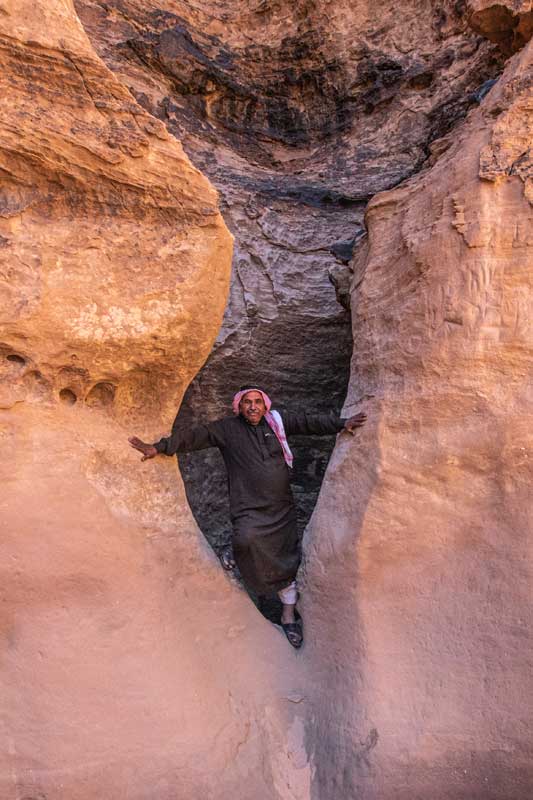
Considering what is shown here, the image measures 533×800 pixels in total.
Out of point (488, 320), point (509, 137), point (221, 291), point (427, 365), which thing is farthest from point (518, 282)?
point (221, 291)

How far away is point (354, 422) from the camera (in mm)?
3301

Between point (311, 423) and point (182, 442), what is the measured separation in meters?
0.74

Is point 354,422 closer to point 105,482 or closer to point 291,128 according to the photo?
point 105,482

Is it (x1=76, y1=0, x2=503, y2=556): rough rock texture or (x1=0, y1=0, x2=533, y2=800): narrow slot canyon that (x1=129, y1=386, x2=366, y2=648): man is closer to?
(x1=0, y1=0, x2=533, y2=800): narrow slot canyon

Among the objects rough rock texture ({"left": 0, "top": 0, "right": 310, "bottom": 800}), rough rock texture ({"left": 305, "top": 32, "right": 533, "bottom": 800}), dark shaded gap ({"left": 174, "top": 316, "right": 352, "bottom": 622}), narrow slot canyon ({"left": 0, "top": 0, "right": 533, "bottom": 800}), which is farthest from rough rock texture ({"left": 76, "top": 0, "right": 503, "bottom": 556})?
rough rock texture ({"left": 0, "top": 0, "right": 310, "bottom": 800})

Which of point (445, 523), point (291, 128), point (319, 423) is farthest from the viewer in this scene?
point (291, 128)

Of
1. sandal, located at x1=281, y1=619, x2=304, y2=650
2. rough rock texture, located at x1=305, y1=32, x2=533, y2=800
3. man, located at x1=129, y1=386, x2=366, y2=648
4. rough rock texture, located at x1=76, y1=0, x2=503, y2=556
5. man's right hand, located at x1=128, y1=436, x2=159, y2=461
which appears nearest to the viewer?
rough rock texture, located at x1=305, y1=32, x2=533, y2=800

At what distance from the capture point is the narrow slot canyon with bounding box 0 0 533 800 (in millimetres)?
2631

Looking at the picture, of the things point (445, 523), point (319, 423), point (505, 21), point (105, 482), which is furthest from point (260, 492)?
point (505, 21)

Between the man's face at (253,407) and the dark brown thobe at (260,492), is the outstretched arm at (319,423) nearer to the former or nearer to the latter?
the dark brown thobe at (260,492)

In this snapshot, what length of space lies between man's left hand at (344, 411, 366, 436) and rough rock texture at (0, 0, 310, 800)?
84cm

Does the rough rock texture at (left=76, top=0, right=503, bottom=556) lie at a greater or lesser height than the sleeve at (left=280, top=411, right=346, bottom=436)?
greater

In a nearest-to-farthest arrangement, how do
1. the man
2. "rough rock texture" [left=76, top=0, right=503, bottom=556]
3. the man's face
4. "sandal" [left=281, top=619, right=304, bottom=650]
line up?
"sandal" [left=281, top=619, right=304, bottom=650]
the man
the man's face
"rough rock texture" [left=76, top=0, right=503, bottom=556]

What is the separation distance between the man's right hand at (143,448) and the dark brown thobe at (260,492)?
17 centimetres
